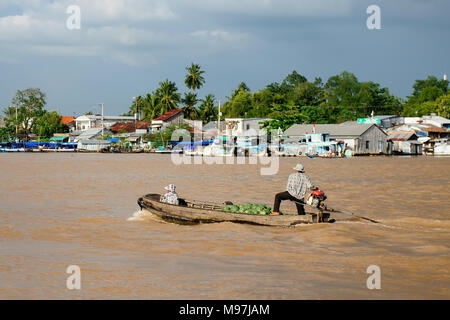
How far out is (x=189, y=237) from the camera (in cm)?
1173

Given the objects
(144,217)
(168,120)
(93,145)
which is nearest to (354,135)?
(168,120)

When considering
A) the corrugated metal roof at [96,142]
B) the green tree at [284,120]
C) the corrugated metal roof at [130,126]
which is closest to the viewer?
the green tree at [284,120]

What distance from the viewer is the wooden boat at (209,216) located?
12.0 metres

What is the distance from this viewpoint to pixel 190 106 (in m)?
89.9

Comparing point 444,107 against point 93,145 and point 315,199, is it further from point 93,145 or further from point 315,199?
point 315,199

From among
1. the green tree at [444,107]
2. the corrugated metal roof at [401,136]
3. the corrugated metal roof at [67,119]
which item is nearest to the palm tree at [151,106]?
the corrugated metal roof at [67,119]

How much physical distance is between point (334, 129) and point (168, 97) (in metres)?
34.8

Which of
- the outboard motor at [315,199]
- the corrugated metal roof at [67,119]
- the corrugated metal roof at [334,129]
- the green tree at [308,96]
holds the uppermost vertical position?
the green tree at [308,96]

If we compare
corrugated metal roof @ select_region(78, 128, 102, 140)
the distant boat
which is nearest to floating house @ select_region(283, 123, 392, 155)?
the distant boat

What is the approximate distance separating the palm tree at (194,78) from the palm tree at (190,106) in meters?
2.97

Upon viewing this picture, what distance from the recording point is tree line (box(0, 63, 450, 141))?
288ft

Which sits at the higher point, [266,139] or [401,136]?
[401,136]

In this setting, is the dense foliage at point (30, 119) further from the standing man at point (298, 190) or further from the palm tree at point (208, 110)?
the standing man at point (298, 190)

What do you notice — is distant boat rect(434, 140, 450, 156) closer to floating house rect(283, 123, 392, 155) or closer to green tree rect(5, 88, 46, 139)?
floating house rect(283, 123, 392, 155)
